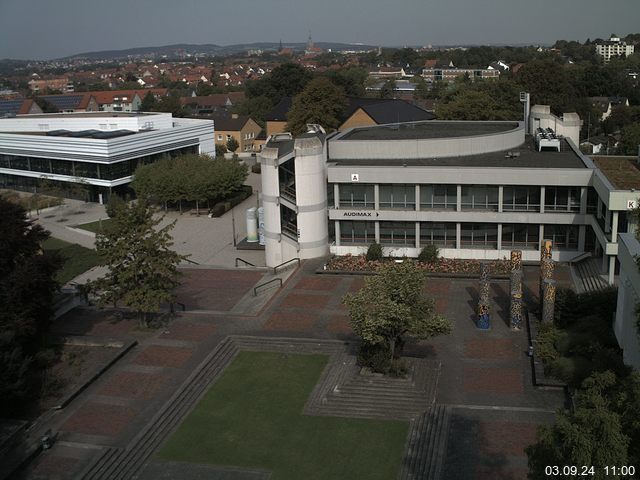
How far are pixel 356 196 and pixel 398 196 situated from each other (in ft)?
7.98

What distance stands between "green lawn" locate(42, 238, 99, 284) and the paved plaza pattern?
996cm

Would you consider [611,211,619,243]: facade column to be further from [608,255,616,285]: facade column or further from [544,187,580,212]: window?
[544,187,580,212]: window

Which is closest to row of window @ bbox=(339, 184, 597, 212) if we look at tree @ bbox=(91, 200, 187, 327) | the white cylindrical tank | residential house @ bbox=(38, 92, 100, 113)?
the white cylindrical tank

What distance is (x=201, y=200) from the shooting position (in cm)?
5888

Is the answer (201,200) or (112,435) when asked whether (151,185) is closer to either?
(201,200)

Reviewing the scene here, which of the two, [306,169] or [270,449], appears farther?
[306,169]

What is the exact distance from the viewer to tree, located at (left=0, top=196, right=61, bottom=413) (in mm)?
23359

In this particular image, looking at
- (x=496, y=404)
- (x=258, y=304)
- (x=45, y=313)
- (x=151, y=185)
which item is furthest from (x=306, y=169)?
(x=151, y=185)

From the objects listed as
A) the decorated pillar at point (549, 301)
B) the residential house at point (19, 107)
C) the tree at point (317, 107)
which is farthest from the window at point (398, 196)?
the residential house at point (19, 107)

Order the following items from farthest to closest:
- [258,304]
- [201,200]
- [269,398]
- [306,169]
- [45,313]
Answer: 1. [201,200]
2. [306,169]
3. [258,304]
4. [45,313]
5. [269,398]

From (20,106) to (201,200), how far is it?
324 feet

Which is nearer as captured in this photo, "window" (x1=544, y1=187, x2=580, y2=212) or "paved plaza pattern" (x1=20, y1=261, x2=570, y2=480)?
"paved plaza pattern" (x1=20, y1=261, x2=570, y2=480)

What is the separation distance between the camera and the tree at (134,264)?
29.8m

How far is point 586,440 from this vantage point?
12164 millimetres
